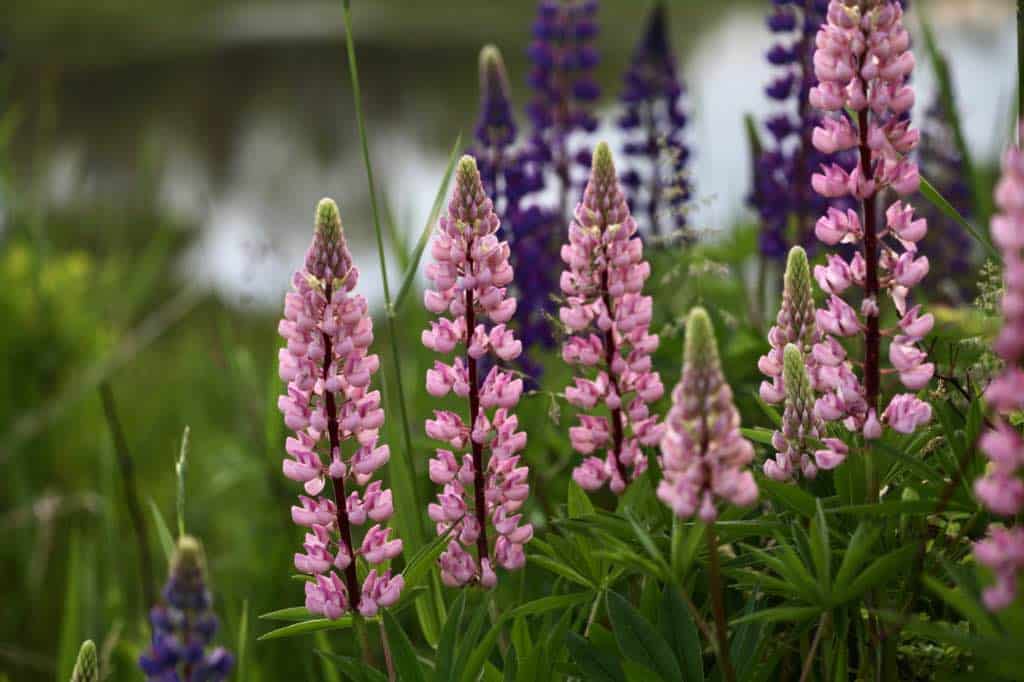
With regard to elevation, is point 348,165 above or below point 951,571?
above

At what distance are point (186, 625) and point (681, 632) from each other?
788mm

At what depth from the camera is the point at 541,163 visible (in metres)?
3.68

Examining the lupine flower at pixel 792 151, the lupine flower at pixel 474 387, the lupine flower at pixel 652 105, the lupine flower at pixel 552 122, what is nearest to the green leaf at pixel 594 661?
the lupine flower at pixel 474 387

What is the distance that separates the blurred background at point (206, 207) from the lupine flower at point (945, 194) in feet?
0.81

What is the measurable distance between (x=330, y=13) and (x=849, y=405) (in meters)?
33.0

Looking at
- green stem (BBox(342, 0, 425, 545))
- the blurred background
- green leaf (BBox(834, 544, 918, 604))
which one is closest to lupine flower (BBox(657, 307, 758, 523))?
green leaf (BBox(834, 544, 918, 604))

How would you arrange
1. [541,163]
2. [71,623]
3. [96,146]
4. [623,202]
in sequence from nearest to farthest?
[623,202], [71,623], [541,163], [96,146]

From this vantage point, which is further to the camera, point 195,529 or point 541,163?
point 195,529

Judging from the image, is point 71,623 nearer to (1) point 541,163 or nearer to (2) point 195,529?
(1) point 541,163

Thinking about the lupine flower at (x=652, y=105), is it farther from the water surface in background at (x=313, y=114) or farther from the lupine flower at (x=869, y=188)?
the water surface in background at (x=313, y=114)

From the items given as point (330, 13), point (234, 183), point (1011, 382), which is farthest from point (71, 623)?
point (330, 13)

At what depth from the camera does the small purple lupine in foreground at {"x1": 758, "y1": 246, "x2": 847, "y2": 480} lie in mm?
1704

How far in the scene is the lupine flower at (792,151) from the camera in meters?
3.33

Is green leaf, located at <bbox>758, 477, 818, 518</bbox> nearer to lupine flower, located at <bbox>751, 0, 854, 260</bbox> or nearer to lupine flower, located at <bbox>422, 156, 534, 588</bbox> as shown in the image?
lupine flower, located at <bbox>422, 156, 534, 588</bbox>
